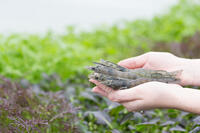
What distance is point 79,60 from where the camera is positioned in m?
3.80

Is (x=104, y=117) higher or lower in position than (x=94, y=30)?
lower

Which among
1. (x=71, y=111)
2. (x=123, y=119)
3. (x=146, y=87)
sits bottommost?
(x=123, y=119)

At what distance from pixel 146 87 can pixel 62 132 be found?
2.41 ft

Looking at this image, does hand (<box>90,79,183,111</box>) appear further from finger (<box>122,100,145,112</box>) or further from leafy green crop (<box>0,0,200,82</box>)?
leafy green crop (<box>0,0,200,82</box>)

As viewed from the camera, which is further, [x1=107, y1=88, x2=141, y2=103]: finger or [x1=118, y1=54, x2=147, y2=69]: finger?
[x1=118, y1=54, x2=147, y2=69]: finger

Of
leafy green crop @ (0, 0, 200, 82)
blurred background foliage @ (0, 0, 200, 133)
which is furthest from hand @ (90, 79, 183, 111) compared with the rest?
leafy green crop @ (0, 0, 200, 82)

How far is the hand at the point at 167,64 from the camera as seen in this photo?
235 cm

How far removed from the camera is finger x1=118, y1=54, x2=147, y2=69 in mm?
2352

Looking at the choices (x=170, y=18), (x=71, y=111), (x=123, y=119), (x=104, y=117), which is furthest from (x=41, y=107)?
(x=170, y=18)

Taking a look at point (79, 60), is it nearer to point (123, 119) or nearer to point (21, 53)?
point (21, 53)

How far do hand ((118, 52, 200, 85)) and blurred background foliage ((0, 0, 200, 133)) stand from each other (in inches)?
12.5

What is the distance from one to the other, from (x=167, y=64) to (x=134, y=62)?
27 cm

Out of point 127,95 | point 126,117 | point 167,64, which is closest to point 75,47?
point 126,117

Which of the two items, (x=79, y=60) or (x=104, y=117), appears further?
(x=79, y=60)
